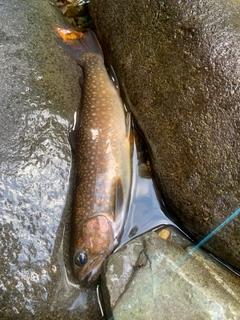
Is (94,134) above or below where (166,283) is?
above

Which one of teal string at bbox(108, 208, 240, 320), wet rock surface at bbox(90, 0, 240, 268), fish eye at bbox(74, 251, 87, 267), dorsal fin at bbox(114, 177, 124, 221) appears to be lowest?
fish eye at bbox(74, 251, 87, 267)

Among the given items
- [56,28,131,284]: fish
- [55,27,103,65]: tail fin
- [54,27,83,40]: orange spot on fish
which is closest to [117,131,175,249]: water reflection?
[56,28,131,284]: fish

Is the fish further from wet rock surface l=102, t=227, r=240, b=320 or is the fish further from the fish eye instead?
wet rock surface l=102, t=227, r=240, b=320

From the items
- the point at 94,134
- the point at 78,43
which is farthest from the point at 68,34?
the point at 94,134

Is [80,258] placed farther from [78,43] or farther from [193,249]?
[78,43]

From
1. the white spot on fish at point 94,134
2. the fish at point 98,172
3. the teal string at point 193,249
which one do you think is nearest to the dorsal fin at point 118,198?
the fish at point 98,172

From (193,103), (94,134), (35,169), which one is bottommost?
(35,169)
